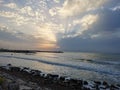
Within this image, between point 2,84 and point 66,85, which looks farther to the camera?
point 66,85

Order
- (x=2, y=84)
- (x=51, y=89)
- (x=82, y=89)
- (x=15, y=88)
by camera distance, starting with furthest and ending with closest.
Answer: (x=82, y=89) < (x=51, y=89) < (x=2, y=84) < (x=15, y=88)

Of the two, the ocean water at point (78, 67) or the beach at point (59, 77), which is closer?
the beach at point (59, 77)

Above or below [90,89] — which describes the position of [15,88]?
above

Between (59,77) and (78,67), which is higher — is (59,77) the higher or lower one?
the lower one

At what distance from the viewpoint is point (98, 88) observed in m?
18.3

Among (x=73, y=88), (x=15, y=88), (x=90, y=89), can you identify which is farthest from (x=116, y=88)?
(x=15, y=88)

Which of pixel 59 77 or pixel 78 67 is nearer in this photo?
pixel 59 77

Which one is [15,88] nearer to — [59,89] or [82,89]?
[59,89]

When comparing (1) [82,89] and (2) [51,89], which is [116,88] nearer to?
(1) [82,89]

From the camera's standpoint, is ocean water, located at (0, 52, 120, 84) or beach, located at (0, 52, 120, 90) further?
ocean water, located at (0, 52, 120, 84)

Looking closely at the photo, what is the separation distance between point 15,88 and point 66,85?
328 inches

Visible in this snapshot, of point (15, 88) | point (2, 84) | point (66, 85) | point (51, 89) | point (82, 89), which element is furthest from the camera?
point (66, 85)

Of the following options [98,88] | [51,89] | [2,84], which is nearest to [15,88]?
[2,84]

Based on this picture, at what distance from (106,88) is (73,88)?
3373mm
